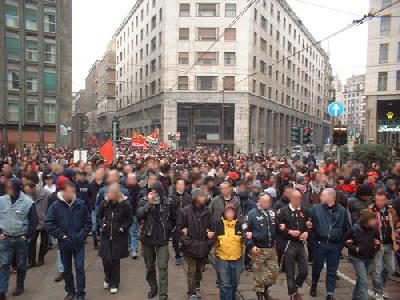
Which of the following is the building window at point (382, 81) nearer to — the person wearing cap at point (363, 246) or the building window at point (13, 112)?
the building window at point (13, 112)

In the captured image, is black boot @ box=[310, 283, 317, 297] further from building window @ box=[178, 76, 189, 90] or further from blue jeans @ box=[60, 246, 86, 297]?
building window @ box=[178, 76, 189, 90]

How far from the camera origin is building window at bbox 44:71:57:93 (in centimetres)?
4094

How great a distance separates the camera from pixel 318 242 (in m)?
6.40

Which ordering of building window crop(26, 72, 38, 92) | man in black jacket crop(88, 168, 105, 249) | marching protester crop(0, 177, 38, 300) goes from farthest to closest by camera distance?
1. building window crop(26, 72, 38, 92)
2. man in black jacket crop(88, 168, 105, 249)
3. marching protester crop(0, 177, 38, 300)

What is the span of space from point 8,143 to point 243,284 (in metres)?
37.6

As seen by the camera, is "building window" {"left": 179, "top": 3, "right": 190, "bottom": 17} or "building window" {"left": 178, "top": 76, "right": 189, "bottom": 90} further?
"building window" {"left": 178, "top": 76, "right": 189, "bottom": 90}

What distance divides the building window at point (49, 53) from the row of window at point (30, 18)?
1473 mm

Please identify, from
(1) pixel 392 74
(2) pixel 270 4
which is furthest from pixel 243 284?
(2) pixel 270 4

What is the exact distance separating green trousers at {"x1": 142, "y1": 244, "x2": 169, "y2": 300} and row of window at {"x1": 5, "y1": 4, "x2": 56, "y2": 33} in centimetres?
3914

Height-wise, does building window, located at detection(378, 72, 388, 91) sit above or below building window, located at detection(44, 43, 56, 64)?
below

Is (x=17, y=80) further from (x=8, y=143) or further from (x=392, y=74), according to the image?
(x=392, y=74)

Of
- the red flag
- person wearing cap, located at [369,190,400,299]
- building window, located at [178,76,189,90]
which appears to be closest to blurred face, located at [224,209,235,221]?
person wearing cap, located at [369,190,400,299]

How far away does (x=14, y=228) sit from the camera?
19.9 feet

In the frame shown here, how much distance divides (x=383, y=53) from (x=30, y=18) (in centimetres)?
3393
